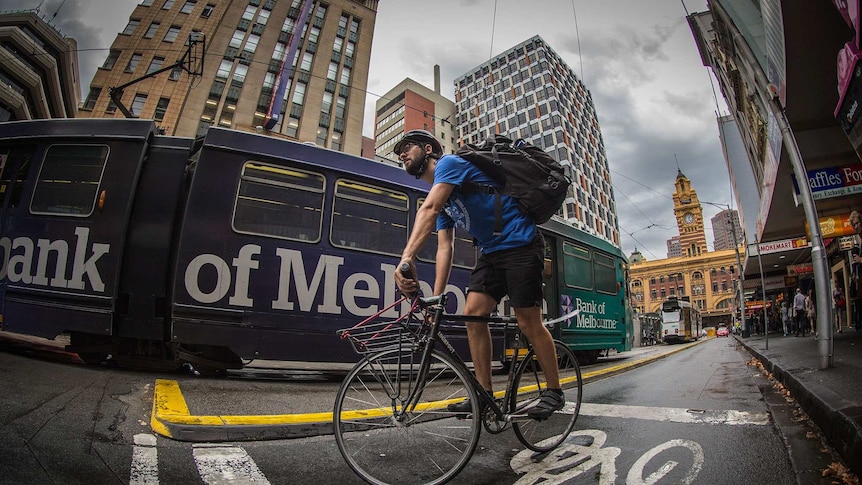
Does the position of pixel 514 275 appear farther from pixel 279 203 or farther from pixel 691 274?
pixel 691 274

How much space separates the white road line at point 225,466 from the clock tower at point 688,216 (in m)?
80.8

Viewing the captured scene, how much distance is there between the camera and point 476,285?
2396 millimetres

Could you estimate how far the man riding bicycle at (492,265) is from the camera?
7.47ft

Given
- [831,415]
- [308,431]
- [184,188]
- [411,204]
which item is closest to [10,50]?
[184,188]

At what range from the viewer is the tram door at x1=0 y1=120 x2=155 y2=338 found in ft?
14.5

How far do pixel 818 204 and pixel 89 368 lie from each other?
56.6 feet

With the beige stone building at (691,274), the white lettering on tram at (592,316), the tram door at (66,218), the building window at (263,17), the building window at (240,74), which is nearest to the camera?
the tram door at (66,218)

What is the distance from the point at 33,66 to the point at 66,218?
5198 millimetres

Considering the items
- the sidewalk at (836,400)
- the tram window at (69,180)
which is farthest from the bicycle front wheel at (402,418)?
the tram window at (69,180)

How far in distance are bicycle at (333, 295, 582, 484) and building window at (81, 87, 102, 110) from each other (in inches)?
Answer: 762

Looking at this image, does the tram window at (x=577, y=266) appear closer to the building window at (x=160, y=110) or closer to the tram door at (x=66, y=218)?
the tram door at (x=66, y=218)

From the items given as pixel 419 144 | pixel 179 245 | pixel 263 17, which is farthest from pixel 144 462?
pixel 263 17

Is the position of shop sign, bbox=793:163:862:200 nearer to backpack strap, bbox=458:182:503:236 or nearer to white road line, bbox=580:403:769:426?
white road line, bbox=580:403:769:426

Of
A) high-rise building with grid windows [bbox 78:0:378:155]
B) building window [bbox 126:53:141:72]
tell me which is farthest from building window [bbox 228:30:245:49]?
building window [bbox 126:53:141:72]
